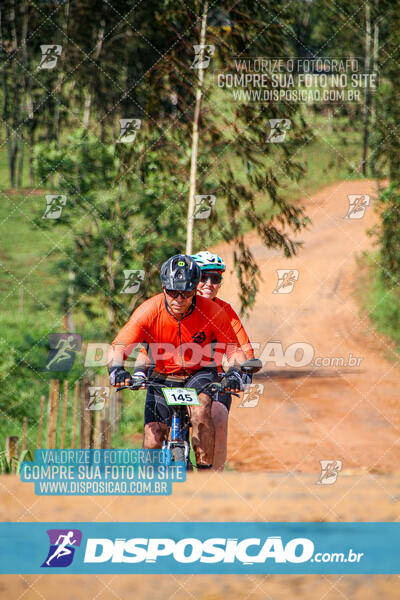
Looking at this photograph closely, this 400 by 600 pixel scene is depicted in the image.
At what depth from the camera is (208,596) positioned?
6699 mm

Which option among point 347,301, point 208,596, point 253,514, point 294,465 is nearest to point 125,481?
point 253,514

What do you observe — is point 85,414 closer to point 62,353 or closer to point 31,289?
point 62,353

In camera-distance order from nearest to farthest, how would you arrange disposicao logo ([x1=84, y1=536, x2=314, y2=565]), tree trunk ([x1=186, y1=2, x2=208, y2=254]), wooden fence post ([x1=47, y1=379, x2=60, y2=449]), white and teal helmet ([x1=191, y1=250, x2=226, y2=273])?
disposicao logo ([x1=84, y1=536, x2=314, y2=565]) → white and teal helmet ([x1=191, y1=250, x2=226, y2=273]) → wooden fence post ([x1=47, y1=379, x2=60, y2=449]) → tree trunk ([x1=186, y1=2, x2=208, y2=254])

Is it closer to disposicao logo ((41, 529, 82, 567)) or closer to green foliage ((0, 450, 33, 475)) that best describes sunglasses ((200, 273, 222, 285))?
disposicao logo ((41, 529, 82, 567))

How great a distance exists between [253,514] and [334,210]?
76.1 ft

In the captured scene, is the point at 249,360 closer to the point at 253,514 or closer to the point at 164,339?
the point at 164,339

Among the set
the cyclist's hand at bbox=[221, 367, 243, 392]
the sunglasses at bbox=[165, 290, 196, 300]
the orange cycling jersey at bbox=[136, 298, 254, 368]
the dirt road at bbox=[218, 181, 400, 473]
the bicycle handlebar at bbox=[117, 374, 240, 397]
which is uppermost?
the sunglasses at bbox=[165, 290, 196, 300]

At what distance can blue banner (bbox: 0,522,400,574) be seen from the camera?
6.88 m

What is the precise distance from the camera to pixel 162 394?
6867 millimetres

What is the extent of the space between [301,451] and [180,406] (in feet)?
30.3

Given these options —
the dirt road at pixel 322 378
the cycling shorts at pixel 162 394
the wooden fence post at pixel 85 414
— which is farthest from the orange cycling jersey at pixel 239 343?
the dirt road at pixel 322 378

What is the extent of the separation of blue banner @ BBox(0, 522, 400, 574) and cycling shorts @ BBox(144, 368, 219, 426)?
986 millimetres

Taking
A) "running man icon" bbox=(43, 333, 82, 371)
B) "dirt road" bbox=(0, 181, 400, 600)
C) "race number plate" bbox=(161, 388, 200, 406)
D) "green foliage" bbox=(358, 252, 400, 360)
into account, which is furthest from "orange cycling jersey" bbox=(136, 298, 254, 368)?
"green foliage" bbox=(358, 252, 400, 360)

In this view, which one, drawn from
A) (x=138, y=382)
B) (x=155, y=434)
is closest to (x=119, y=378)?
(x=138, y=382)
